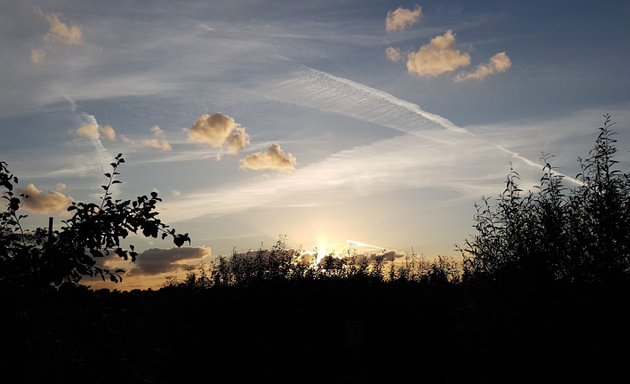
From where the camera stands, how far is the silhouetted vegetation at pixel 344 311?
5137mm

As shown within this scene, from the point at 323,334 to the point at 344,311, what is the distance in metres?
1.26

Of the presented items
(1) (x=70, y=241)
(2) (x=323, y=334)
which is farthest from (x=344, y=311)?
(1) (x=70, y=241)

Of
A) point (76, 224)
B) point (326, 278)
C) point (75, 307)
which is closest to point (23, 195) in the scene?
point (76, 224)

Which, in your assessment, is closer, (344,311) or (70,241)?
(70,241)

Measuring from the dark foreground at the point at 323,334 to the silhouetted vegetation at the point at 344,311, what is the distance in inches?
1.0

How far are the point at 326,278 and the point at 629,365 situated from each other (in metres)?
13.4

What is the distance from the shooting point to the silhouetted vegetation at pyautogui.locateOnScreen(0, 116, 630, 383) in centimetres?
514

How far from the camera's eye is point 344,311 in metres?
21.2

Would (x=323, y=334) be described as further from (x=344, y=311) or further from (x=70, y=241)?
(x=70, y=241)

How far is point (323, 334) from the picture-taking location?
20594mm

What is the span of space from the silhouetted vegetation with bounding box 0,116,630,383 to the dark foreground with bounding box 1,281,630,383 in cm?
2

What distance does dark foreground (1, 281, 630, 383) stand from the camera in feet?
16.8

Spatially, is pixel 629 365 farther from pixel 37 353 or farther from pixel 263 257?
pixel 263 257

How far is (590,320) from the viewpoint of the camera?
43.6 feet
